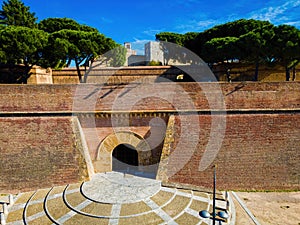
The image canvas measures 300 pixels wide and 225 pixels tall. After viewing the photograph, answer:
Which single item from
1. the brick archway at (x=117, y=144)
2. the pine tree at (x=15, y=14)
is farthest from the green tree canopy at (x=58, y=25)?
the brick archway at (x=117, y=144)

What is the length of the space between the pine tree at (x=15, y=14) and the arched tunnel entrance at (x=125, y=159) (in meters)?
15.6

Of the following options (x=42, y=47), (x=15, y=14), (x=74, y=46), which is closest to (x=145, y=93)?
(x=74, y=46)

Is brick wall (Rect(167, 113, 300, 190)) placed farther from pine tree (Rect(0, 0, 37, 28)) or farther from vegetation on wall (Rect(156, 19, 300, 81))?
pine tree (Rect(0, 0, 37, 28))

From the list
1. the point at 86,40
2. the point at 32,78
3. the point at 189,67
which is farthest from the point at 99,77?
the point at 189,67

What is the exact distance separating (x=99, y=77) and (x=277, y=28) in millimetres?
12515

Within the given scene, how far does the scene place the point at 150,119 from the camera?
957cm

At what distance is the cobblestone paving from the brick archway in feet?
3.41

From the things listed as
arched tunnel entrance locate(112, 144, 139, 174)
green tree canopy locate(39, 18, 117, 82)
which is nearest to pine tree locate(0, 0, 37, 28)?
green tree canopy locate(39, 18, 117, 82)

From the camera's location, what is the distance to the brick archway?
963 cm

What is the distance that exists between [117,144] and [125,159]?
1351 mm

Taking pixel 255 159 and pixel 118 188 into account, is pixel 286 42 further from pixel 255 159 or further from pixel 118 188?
pixel 118 188

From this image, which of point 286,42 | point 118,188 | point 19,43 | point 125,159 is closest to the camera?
point 118,188

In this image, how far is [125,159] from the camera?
10688 mm

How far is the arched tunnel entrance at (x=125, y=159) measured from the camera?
1030 centimetres
